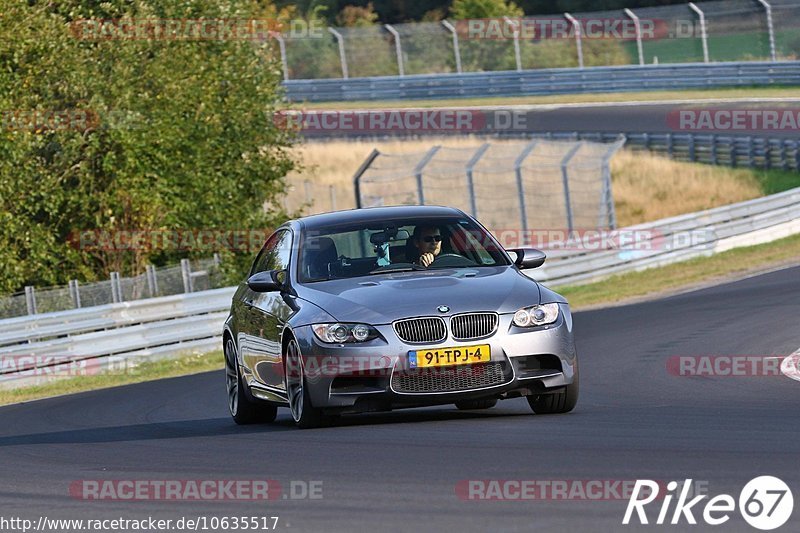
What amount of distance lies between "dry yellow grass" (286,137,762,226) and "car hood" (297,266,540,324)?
26012 millimetres

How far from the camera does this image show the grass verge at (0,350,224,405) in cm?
1939

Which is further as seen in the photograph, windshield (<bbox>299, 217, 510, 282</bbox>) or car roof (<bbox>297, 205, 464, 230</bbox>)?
car roof (<bbox>297, 205, 464, 230</bbox>)

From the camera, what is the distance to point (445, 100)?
53000 mm

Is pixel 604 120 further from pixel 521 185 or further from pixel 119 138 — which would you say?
pixel 119 138

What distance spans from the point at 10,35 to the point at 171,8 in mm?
3859

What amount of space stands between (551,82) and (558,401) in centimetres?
4149

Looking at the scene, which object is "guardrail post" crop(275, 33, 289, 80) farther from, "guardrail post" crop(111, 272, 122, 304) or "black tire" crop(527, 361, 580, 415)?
"black tire" crop(527, 361, 580, 415)

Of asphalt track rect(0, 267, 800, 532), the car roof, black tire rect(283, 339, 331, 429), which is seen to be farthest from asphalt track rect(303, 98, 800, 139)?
black tire rect(283, 339, 331, 429)

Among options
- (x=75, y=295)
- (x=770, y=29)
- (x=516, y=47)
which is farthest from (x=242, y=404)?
(x=516, y=47)

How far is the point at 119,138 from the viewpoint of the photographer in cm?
2608

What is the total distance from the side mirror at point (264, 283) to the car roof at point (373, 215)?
0.61m

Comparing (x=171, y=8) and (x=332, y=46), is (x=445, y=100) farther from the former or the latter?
(x=171, y=8)

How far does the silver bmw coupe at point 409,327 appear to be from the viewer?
9.67 m

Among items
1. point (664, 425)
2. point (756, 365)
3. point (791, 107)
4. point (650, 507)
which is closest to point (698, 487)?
point (650, 507)
